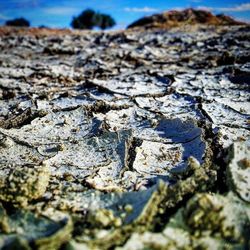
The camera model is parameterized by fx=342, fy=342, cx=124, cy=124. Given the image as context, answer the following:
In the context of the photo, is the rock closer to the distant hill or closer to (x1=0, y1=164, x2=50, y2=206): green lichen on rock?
(x1=0, y1=164, x2=50, y2=206): green lichen on rock

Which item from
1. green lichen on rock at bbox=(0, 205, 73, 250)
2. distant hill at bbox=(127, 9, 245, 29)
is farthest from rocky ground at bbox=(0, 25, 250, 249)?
distant hill at bbox=(127, 9, 245, 29)

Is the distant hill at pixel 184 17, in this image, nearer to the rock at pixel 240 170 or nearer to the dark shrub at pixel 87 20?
the dark shrub at pixel 87 20

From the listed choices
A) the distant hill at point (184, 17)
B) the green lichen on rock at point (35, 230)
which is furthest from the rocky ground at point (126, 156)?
the distant hill at point (184, 17)

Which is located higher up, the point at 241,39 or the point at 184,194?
the point at 241,39

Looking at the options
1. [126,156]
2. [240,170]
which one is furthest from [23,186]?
[240,170]

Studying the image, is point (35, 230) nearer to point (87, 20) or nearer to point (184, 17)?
point (184, 17)

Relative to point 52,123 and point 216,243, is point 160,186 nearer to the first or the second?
point 216,243

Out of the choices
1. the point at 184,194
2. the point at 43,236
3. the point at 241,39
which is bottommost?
the point at 43,236

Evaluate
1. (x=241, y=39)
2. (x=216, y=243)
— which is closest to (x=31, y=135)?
(x=216, y=243)
